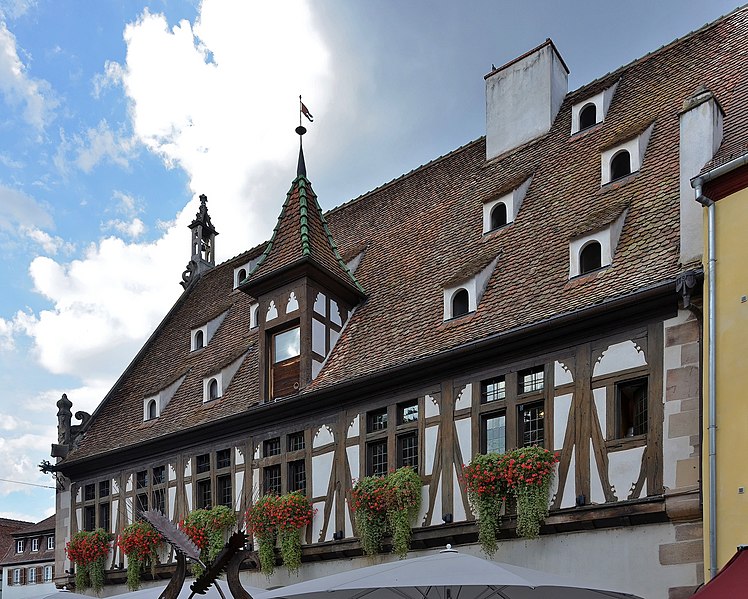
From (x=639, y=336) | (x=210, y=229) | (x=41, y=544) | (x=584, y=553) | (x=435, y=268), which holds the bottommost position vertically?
(x=41, y=544)

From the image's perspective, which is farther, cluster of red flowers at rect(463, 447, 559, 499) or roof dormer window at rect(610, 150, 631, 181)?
roof dormer window at rect(610, 150, 631, 181)

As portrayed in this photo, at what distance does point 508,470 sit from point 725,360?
3494 mm

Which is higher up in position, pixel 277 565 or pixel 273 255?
pixel 273 255

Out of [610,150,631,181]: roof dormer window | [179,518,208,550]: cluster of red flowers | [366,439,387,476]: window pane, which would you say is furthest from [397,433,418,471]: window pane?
[610,150,631,181]: roof dormer window

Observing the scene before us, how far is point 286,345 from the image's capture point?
61.2 ft

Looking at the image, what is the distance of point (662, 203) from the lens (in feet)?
48.3

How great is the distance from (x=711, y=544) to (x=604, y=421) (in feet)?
7.77

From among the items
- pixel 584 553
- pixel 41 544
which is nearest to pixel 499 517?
pixel 584 553

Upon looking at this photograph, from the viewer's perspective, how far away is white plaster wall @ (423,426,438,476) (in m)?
15.3

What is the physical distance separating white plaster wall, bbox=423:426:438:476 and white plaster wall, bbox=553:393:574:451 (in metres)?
2.21

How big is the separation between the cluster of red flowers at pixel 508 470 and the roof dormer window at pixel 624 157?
16.7 feet

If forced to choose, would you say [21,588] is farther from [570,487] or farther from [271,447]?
[570,487]

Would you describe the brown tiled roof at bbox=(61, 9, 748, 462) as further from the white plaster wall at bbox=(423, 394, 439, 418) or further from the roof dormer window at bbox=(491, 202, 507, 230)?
the white plaster wall at bbox=(423, 394, 439, 418)

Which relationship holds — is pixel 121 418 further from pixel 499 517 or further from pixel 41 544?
pixel 41 544
